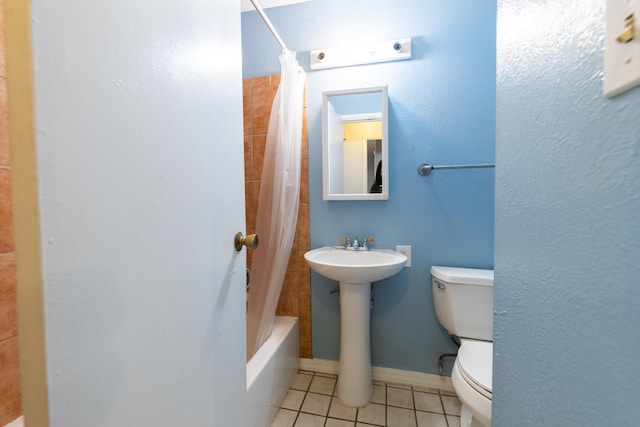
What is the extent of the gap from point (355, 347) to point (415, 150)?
1.18 m

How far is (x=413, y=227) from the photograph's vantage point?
1528 mm

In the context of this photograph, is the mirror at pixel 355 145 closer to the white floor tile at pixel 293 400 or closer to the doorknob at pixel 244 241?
the doorknob at pixel 244 241

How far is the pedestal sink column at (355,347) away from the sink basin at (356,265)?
0.47 ft

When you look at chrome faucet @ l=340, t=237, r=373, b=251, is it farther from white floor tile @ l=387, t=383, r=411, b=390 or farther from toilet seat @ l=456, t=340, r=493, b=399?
white floor tile @ l=387, t=383, r=411, b=390

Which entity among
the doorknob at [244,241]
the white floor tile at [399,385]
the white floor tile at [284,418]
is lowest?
the white floor tile at [399,385]

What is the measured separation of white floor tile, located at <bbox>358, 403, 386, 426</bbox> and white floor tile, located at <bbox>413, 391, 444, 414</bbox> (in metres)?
0.20

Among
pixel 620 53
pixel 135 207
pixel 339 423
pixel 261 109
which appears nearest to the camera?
pixel 620 53

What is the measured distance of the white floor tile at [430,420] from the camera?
1267mm

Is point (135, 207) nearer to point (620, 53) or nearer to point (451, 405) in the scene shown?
point (620, 53)

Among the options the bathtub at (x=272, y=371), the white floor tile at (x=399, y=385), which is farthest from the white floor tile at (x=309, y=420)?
the white floor tile at (x=399, y=385)

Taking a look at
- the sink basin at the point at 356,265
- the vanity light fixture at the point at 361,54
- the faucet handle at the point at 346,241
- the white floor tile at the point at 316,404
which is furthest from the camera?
the faucet handle at the point at 346,241

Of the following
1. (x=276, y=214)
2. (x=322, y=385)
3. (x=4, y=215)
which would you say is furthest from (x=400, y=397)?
(x=4, y=215)

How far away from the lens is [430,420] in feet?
4.24

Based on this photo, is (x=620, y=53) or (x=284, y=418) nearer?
(x=620, y=53)
